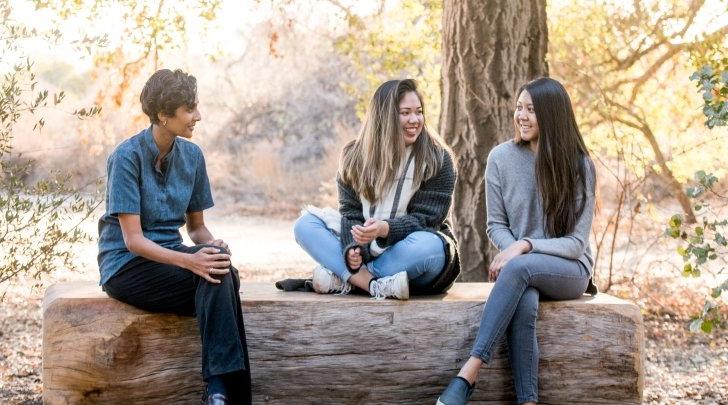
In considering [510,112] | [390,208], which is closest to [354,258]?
[390,208]

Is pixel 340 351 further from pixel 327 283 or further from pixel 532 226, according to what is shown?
pixel 532 226

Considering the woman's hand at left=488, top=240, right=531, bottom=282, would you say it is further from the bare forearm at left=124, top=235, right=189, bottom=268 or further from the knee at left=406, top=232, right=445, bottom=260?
the bare forearm at left=124, top=235, right=189, bottom=268

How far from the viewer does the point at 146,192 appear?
3.71 m

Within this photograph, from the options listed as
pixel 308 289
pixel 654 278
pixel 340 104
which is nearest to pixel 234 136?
pixel 340 104

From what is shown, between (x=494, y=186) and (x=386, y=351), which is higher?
(x=494, y=186)

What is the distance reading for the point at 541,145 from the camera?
3971mm

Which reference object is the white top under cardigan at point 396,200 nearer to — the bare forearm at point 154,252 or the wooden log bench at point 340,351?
the wooden log bench at point 340,351

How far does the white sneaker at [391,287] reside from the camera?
3875mm

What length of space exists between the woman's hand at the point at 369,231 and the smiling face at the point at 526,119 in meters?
0.70

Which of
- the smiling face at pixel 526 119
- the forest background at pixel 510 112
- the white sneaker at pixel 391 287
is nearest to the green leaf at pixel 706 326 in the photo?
the forest background at pixel 510 112

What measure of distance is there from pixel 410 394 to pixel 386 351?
209 mm

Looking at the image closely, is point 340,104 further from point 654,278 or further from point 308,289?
point 308,289

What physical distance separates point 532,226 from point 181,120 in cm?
149

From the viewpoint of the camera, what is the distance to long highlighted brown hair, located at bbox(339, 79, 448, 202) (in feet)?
13.4
